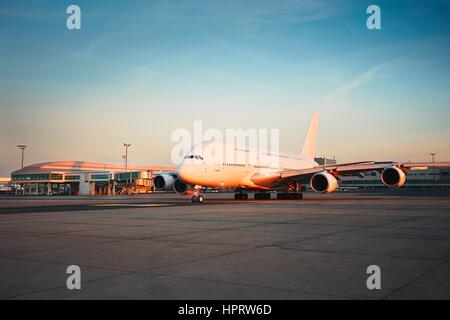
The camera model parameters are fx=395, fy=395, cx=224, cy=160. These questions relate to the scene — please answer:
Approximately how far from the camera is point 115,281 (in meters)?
5.02

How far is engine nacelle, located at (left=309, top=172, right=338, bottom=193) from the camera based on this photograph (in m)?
29.7

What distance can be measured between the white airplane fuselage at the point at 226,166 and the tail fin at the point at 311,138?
12.2m

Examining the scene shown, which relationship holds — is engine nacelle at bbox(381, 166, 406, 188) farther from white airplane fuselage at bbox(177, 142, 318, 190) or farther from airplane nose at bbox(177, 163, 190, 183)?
airplane nose at bbox(177, 163, 190, 183)

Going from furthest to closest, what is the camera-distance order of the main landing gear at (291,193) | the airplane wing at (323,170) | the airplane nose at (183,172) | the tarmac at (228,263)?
the main landing gear at (291,193) < the airplane wing at (323,170) < the airplane nose at (183,172) < the tarmac at (228,263)

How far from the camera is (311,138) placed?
162 feet

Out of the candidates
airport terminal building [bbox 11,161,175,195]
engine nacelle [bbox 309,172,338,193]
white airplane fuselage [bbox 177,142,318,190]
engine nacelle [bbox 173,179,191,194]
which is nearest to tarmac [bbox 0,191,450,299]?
white airplane fuselage [bbox 177,142,318,190]

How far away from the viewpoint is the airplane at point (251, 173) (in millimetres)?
27641

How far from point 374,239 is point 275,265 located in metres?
3.70

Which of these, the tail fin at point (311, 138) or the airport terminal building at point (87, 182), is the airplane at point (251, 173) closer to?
the tail fin at point (311, 138)

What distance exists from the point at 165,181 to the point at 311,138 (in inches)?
956

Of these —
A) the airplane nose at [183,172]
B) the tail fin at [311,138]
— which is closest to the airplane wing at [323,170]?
the airplane nose at [183,172]

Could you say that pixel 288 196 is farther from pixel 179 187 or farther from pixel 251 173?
pixel 179 187
